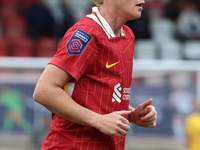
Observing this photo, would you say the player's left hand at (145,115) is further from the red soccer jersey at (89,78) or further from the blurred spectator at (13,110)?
the blurred spectator at (13,110)

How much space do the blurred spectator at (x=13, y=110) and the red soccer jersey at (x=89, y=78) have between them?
3.62 m

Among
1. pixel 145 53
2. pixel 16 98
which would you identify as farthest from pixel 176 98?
pixel 16 98

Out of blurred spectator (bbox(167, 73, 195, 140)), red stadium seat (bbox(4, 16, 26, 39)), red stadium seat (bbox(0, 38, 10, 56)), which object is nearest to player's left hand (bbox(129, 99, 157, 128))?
blurred spectator (bbox(167, 73, 195, 140))

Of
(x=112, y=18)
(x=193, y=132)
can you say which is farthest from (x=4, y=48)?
(x=112, y=18)

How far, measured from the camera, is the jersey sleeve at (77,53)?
5.69 feet

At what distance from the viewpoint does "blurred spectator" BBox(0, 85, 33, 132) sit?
211 inches

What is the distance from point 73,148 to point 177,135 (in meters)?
4.25

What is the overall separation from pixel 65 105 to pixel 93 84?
0.79 ft

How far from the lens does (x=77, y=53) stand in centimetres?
175

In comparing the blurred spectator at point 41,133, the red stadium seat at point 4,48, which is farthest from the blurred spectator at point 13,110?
the red stadium seat at point 4,48

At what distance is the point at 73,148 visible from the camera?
1864 mm

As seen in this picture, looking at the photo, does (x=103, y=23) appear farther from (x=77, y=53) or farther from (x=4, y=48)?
(x=4, y=48)

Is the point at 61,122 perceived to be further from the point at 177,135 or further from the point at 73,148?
the point at 177,135

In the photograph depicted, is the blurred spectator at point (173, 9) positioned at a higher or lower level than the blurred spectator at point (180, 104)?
higher
